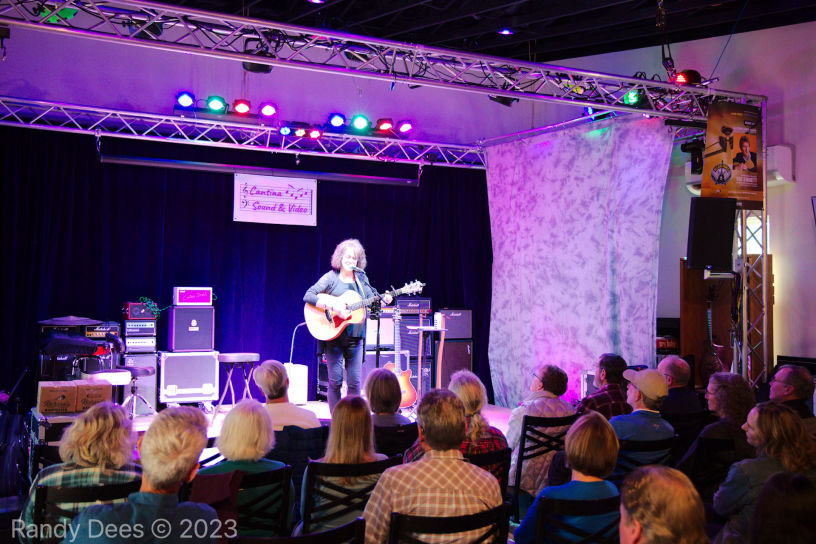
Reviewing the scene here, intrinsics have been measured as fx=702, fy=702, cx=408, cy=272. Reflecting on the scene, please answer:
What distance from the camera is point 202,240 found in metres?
8.99

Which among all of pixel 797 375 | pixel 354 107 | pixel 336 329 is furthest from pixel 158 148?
pixel 797 375

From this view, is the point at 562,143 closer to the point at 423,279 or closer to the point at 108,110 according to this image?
the point at 423,279

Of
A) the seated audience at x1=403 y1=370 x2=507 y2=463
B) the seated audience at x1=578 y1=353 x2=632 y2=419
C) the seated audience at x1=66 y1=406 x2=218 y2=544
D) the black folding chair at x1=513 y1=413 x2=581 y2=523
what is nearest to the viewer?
the seated audience at x1=66 y1=406 x2=218 y2=544

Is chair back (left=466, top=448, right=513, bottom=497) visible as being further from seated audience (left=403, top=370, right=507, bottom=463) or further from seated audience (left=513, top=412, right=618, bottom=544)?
seated audience (left=513, top=412, right=618, bottom=544)

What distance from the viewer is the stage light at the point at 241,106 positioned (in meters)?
8.19

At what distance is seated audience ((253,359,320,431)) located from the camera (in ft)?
12.6

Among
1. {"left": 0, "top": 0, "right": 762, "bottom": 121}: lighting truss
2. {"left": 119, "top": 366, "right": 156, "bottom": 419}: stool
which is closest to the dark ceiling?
{"left": 0, "top": 0, "right": 762, "bottom": 121}: lighting truss

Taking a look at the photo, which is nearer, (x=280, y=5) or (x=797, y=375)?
(x=797, y=375)

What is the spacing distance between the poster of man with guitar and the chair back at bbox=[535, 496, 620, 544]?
4.16 meters

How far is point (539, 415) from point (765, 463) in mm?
1702

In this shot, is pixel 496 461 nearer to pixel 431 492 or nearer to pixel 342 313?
pixel 431 492

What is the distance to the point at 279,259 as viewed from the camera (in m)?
9.46

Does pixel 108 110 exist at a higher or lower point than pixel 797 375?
higher

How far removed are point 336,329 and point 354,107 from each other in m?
4.22
